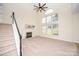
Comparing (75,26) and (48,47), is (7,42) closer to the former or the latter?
(48,47)

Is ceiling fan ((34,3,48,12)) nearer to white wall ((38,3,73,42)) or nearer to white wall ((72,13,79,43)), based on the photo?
white wall ((38,3,73,42))

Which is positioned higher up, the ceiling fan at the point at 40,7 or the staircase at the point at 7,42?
the ceiling fan at the point at 40,7

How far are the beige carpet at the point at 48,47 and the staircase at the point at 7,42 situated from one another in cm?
21

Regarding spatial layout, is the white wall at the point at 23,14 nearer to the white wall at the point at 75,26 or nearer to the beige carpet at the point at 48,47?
the beige carpet at the point at 48,47

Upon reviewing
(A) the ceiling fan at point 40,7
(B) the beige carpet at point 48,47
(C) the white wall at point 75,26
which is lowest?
(B) the beige carpet at point 48,47

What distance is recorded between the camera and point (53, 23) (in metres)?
1.95

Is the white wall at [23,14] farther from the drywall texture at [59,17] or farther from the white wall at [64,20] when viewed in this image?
the white wall at [64,20]

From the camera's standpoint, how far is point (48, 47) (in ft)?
6.24

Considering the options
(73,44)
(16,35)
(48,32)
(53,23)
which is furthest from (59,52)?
(16,35)

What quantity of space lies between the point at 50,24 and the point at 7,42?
850 millimetres

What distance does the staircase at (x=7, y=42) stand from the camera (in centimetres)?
187

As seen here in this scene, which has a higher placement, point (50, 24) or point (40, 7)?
point (40, 7)

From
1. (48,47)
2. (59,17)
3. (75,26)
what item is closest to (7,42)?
(48,47)

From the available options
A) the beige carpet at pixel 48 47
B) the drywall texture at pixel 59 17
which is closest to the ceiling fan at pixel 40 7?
the drywall texture at pixel 59 17
